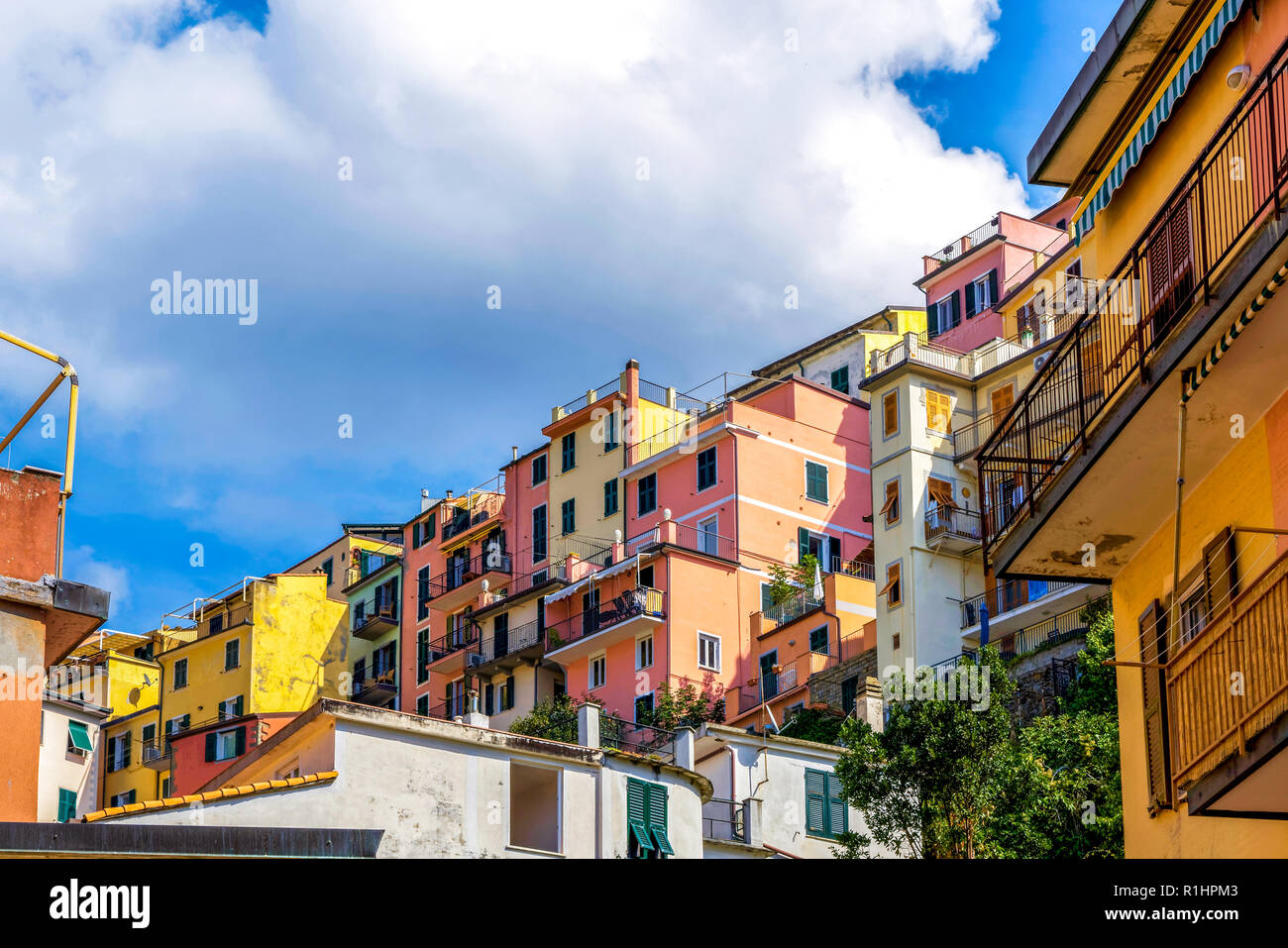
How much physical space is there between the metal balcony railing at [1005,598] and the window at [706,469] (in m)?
13.7

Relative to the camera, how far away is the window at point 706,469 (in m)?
62.0

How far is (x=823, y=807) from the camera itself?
135ft

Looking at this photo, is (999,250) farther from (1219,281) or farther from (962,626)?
(1219,281)

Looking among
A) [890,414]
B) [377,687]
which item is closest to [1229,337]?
→ [890,414]

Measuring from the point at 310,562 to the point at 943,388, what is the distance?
43.8 metres

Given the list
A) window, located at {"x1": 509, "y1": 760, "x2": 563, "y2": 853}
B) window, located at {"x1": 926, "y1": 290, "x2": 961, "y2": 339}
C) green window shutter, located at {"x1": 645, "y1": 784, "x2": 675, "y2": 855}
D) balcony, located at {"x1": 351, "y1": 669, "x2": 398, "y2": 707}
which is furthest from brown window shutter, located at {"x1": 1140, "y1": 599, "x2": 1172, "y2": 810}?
balcony, located at {"x1": 351, "y1": 669, "x2": 398, "y2": 707}

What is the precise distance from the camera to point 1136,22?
13.7m

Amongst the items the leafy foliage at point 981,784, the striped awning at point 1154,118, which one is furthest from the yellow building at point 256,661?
the striped awning at point 1154,118

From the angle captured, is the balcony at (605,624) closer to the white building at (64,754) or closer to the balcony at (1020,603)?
the balcony at (1020,603)

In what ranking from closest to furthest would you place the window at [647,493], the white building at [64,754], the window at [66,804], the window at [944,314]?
1. the white building at [64,754]
2. the window at [66,804]
3. the window at [944,314]
4. the window at [647,493]

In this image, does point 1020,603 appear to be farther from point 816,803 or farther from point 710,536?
point 710,536

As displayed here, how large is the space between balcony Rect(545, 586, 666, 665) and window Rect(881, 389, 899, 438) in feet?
32.8

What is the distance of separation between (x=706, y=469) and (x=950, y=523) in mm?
13271
